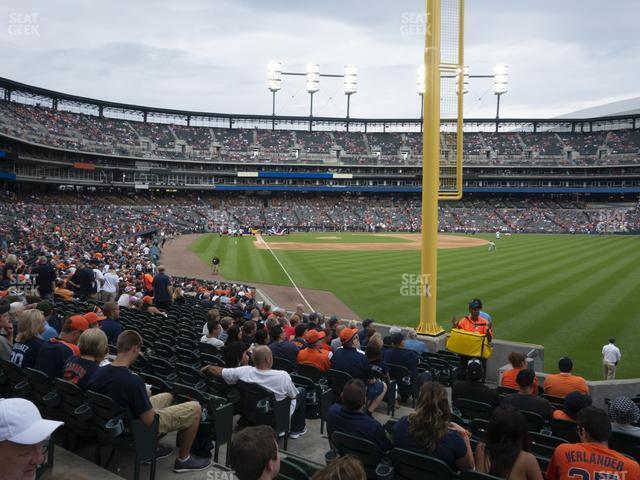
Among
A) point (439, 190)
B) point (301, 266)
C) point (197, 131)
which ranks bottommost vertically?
point (301, 266)

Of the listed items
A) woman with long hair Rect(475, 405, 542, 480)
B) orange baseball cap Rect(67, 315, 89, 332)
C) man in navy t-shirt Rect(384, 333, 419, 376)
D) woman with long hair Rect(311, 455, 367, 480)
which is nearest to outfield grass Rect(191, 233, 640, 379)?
man in navy t-shirt Rect(384, 333, 419, 376)

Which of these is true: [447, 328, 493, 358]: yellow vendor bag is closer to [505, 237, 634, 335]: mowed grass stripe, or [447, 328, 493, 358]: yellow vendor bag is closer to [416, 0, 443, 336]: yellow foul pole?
[416, 0, 443, 336]: yellow foul pole

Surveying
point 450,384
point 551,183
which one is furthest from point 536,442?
point 551,183

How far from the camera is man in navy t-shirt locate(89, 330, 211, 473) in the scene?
4.65m

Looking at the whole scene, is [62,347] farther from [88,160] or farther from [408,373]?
[88,160]

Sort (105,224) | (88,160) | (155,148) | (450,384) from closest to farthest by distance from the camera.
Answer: (450,384), (105,224), (88,160), (155,148)

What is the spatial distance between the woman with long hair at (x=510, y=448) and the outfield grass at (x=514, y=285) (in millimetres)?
10187

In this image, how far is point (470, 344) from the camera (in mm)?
8836

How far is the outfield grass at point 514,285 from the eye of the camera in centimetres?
1574

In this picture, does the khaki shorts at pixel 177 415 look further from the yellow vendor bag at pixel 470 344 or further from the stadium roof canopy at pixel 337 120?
the stadium roof canopy at pixel 337 120

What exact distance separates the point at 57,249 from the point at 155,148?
58.5 m

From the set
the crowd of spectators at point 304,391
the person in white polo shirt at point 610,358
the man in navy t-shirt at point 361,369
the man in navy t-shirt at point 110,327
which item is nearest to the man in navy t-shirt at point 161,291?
the crowd of spectators at point 304,391

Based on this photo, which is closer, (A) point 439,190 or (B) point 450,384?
(B) point 450,384

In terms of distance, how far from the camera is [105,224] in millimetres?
51844
